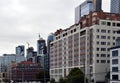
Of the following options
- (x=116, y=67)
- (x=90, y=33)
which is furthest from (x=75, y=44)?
(x=116, y=67)

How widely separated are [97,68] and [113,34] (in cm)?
1606

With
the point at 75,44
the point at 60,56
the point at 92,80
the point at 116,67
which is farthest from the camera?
the point at 60,56

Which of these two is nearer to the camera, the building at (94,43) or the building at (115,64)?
the building at (115,64)

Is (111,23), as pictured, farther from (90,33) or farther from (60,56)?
(60,56)

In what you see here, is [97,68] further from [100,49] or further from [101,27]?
[101,27]

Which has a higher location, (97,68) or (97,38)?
(97,38)

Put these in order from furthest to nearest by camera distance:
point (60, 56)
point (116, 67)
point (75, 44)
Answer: point (60, 56) < point (75, 44) < point (116, 67)

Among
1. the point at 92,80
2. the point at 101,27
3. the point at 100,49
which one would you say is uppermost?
the point at 101,27

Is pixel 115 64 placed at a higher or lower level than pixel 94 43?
lower

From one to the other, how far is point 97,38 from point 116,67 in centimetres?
2322

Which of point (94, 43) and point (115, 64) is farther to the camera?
point (94, 43)

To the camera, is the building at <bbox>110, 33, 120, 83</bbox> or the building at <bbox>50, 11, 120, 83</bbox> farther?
the building at <bbox>50, 11, 120, 83</bbox>

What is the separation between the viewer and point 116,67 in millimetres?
115062

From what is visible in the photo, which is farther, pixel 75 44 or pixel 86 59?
pixel 75 44
